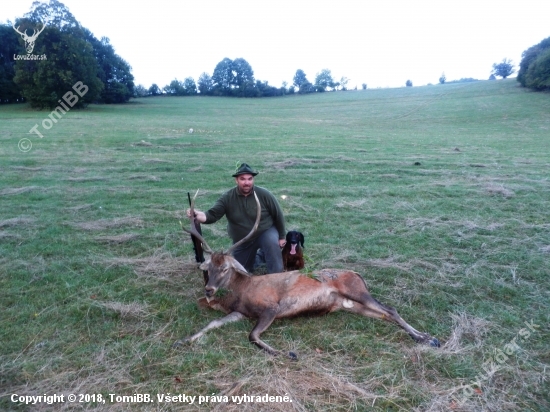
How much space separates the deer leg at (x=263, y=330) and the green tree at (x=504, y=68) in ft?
344

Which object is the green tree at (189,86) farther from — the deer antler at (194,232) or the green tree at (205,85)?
the deer antler at (194,232)

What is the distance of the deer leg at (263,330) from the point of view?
3963 millimetres

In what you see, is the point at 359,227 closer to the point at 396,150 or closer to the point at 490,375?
the point at 490,375

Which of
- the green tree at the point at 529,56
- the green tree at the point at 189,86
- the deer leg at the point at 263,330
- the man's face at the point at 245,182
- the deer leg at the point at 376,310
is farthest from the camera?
the green tree at the point at 189,86

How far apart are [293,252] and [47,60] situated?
1669 inches

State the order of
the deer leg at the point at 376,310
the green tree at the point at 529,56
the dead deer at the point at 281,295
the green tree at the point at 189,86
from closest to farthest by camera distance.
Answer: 1. the deer leg at the point at 376,310
2. the dead deer at the point at 281,295
3. the green tree at the point at 529,56
4. the green tree at the point at 189,86

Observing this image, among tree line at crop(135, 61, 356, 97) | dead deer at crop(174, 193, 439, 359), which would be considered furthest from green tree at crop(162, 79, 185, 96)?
dead deer at crop(174, 193, 439, 359)

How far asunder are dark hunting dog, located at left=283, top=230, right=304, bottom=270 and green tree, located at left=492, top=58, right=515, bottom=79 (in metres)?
103

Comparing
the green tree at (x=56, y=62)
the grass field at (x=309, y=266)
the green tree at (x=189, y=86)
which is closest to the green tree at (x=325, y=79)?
the green tree at (x=189, y=86)

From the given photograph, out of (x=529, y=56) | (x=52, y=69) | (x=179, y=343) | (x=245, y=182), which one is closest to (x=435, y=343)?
(x=179, y=343)

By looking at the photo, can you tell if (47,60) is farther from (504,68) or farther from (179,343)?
(504,68)

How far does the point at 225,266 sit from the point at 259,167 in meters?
9.23

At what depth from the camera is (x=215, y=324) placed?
171 inches

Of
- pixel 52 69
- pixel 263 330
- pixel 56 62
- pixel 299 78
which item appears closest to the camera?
pixel 263 330
